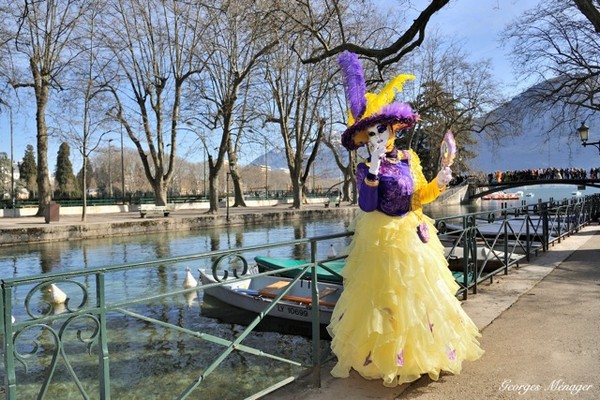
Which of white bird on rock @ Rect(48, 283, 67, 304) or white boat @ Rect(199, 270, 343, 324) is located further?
white bird on rock @ Rect(48, 283, 67, 304)

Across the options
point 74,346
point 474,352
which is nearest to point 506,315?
point 474,352

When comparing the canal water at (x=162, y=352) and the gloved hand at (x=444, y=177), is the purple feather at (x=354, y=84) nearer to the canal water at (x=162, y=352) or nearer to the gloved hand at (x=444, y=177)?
the gloved hand at (x=444, y=177)

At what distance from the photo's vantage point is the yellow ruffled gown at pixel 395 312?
3.26 meters

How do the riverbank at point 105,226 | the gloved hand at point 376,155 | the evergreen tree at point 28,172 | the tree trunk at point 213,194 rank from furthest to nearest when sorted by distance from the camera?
the evergreen tree at point 28,172 < the tree trunk at point 213,194 < the riverbank at point 105,226 < the gloved hand at point 376,155

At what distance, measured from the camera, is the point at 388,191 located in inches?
139

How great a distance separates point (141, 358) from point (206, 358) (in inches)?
39.0

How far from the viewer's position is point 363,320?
331 cm

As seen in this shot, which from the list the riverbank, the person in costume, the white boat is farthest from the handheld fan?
the riverbank

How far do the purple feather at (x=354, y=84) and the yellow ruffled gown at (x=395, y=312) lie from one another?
36.8 inches

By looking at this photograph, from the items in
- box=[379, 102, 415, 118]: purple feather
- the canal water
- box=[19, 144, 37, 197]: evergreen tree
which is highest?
box=[19, 144, 37, 197]: evergreen tree

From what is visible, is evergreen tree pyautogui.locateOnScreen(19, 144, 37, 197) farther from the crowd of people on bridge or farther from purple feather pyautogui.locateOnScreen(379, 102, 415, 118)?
purple feather pyautogui.locateOnScreen(379, 102, 415, 118)

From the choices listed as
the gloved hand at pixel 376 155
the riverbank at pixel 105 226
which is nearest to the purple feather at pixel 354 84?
the gloved hand at pixel 376 155

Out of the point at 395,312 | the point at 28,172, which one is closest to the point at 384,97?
the point at 395,312

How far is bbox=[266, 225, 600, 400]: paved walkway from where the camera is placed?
3.36 meters
